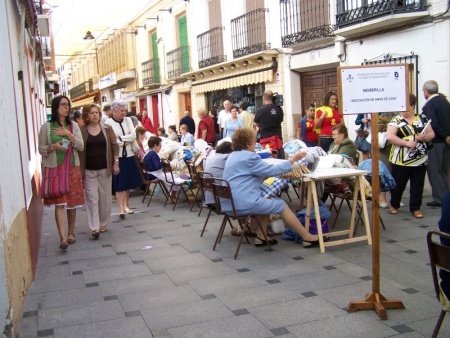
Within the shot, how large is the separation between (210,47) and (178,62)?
344 centimetres

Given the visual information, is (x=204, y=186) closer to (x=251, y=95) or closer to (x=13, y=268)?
(x=13, y=268)

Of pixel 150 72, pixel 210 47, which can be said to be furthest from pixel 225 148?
pixel 150 72

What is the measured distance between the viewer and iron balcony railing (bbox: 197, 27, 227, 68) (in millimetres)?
17828

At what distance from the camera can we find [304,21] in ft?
43.3

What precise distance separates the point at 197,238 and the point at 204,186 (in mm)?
712

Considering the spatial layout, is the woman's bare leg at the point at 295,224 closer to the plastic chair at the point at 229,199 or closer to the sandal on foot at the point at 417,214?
the plastic chair at the point at 229,199

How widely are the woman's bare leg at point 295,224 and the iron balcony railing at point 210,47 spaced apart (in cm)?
1262

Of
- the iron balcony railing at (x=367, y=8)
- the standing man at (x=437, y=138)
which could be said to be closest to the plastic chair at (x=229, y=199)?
the standing man at (x=437, y=138)

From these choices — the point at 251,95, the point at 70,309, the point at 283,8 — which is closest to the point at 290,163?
the point at 70,309

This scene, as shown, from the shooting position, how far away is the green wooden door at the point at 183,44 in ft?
68.6

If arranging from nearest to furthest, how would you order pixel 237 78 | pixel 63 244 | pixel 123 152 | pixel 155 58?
pixel 63 244, pixel 123 152, pixel 237 78, pixel 155 58

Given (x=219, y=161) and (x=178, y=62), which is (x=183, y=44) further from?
(x=219, y=161)

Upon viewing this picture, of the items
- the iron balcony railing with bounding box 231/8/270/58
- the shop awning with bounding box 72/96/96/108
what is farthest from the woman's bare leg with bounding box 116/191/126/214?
the shop awning with bounding box 72/96/96/108

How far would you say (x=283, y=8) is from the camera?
1403 cm
